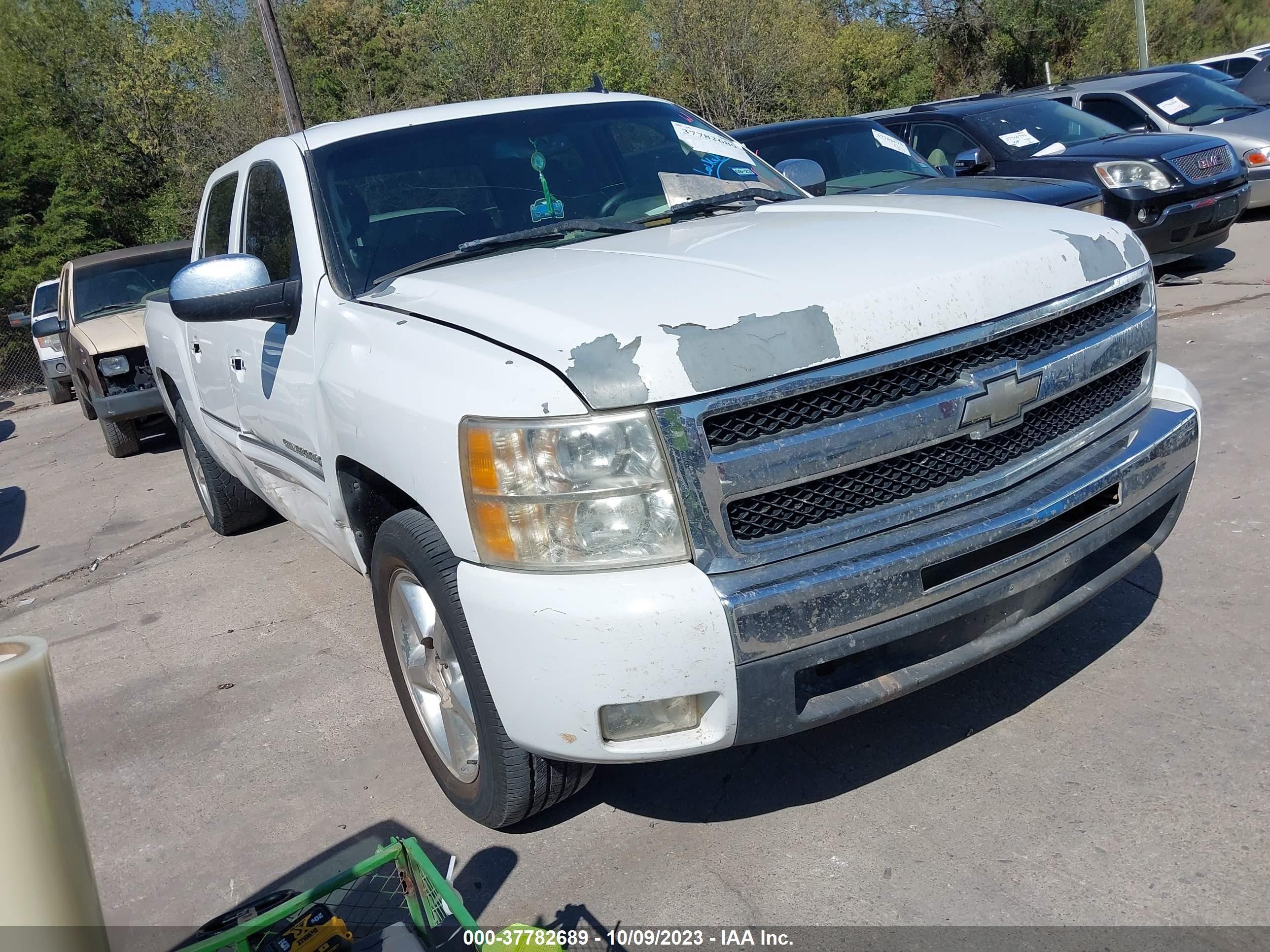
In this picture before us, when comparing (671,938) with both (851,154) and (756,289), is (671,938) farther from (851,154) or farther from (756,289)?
(851,154)

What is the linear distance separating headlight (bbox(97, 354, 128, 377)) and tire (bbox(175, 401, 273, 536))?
125 inches

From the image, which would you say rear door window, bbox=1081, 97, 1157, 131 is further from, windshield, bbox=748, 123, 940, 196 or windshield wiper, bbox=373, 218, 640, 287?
windshield wiper, bbox=373, 218, 640, 287

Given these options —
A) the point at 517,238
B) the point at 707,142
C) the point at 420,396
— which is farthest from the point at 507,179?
the point at 420,396

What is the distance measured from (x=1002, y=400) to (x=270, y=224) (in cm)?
271

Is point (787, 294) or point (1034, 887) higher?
point (787, 294)

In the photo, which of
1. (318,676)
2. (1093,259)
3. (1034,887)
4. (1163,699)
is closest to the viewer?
(1034,887)

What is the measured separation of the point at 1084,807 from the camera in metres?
2.77

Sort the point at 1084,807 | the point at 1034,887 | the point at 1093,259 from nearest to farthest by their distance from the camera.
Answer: the point at 1034,887
the point at 1084,807
the point at 1093,259

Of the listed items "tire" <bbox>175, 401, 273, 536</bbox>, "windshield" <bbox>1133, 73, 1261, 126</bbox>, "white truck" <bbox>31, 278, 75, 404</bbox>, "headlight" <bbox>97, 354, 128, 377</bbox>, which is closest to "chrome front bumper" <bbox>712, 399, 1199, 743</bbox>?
"tire" <bbox>175, 401, 273, 536</bbox>

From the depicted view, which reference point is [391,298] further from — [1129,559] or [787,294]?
[1129,559]

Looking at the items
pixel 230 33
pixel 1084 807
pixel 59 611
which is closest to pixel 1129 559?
pixel 1084 807

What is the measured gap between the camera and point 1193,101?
1168cm

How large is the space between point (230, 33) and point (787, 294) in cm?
3476

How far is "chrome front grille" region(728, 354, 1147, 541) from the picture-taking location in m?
2.45
